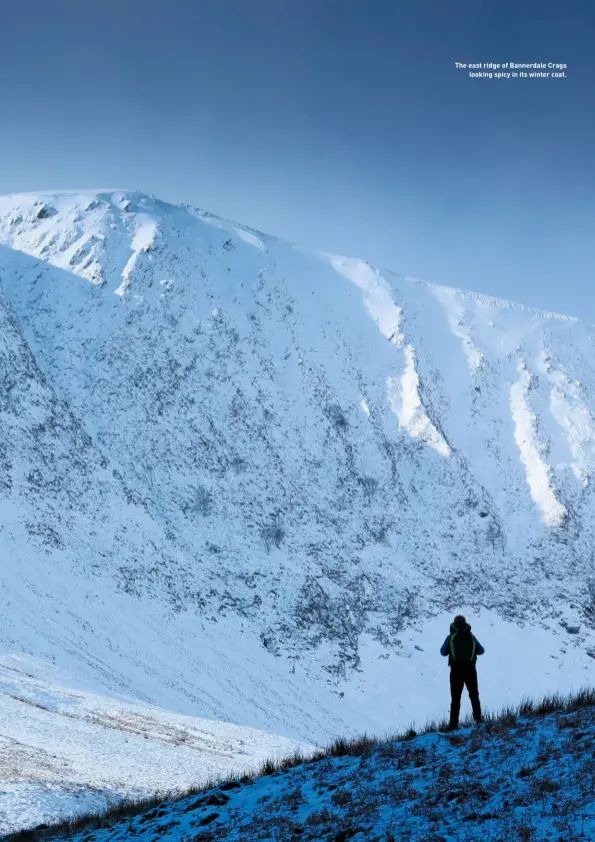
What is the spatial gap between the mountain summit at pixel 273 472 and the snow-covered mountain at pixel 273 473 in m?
0.23

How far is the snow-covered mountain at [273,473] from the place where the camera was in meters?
48.6

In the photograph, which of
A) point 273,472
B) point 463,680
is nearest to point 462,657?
point 463,680

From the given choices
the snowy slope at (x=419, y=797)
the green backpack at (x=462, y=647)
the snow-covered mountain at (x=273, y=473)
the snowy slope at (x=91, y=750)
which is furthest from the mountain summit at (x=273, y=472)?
the green backpack at (x=462, y=647)

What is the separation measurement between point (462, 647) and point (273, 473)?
182 feet

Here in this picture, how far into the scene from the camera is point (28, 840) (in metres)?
10.6

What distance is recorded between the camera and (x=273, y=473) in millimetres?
66500

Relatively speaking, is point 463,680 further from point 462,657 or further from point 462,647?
point 462,647

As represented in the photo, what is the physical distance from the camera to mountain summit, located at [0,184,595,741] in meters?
48.7

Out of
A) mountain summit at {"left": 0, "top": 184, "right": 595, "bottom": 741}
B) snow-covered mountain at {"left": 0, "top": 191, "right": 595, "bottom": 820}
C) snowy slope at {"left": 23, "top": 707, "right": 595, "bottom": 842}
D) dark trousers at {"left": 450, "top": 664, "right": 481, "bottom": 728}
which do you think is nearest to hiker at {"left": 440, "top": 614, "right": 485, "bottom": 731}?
dark trousers at {"left": 450, "top": 664, "right": 481, "bottom": 728}

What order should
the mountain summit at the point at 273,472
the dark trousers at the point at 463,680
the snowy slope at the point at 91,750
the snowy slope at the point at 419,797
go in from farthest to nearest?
the mountain summit at the point at 273,472 < the snowy slope at the point at 91,750 < the dark trousers at the point at 463,680 < the snowy slope at the point at 419,797

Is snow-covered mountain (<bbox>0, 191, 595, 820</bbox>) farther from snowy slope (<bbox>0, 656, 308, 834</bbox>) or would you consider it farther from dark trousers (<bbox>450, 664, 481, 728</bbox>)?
dark trousers (<bbox>450, 664, 481, 728</bbox>)

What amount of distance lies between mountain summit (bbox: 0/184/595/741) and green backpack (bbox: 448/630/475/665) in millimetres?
29112

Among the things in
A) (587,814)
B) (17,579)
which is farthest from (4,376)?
(587,814)

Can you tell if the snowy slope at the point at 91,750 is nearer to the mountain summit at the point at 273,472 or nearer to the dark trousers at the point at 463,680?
the dark trousers at the point at 463,680
